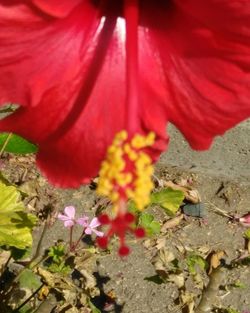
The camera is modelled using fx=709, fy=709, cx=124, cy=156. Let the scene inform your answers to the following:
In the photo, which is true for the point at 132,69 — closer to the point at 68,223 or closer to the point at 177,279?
the point at 177,279

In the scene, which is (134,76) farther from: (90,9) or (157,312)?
(157,312)

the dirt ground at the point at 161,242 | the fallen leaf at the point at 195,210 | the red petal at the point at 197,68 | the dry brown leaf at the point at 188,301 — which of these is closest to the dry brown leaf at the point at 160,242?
the dirt ground at the point at 161,242

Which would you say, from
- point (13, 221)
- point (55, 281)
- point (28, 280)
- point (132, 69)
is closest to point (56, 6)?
point (132, 69)

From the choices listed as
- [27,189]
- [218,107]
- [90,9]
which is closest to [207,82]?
[218,107]

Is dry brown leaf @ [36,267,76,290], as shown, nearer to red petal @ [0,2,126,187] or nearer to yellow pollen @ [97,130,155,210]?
red petal @ [0,2,126,187]

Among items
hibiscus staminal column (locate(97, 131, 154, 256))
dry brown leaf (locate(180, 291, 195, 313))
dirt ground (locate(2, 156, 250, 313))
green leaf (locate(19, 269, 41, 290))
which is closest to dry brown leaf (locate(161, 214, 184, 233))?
dirt ground (locate(2, 156, 250, 313))
